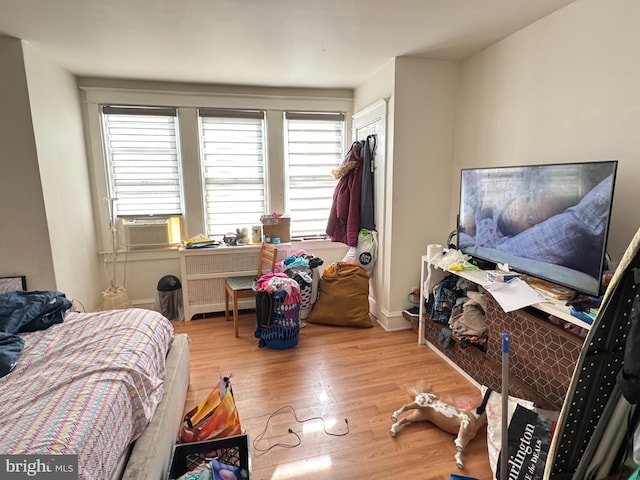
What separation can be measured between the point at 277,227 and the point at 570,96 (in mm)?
2729

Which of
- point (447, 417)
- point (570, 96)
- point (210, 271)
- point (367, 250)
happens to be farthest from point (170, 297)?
point (570, 96)

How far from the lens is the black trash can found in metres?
3.58

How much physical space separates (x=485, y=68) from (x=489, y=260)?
1569 millimetres

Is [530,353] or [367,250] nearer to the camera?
[530,353]

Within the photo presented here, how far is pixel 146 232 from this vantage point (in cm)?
359

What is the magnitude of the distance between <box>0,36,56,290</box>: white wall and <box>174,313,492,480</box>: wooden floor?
4.35 ft

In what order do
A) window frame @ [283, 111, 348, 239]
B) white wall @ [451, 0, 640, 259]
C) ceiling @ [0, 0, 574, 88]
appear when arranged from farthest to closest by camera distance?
window frame @ [283, 111, 348, 239]
ceiling @ [0, 0, 574, 88]
white wall @ [451, 0, 640, 259]

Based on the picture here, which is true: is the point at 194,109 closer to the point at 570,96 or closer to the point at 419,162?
the point at 419,162

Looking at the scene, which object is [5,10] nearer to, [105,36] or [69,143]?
[105,36]

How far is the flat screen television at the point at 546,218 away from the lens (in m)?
1.67

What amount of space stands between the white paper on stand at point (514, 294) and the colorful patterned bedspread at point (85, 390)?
1867 millimetres

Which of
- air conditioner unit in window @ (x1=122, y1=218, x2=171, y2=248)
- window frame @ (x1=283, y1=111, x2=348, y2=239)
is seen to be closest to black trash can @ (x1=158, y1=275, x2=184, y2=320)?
air conditioner unit in window @ (x1=122, y1=218, x2=171, y2=248)

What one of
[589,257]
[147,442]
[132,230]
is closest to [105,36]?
[132,230]

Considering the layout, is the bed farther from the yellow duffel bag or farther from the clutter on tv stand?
the clutter on tv stand
